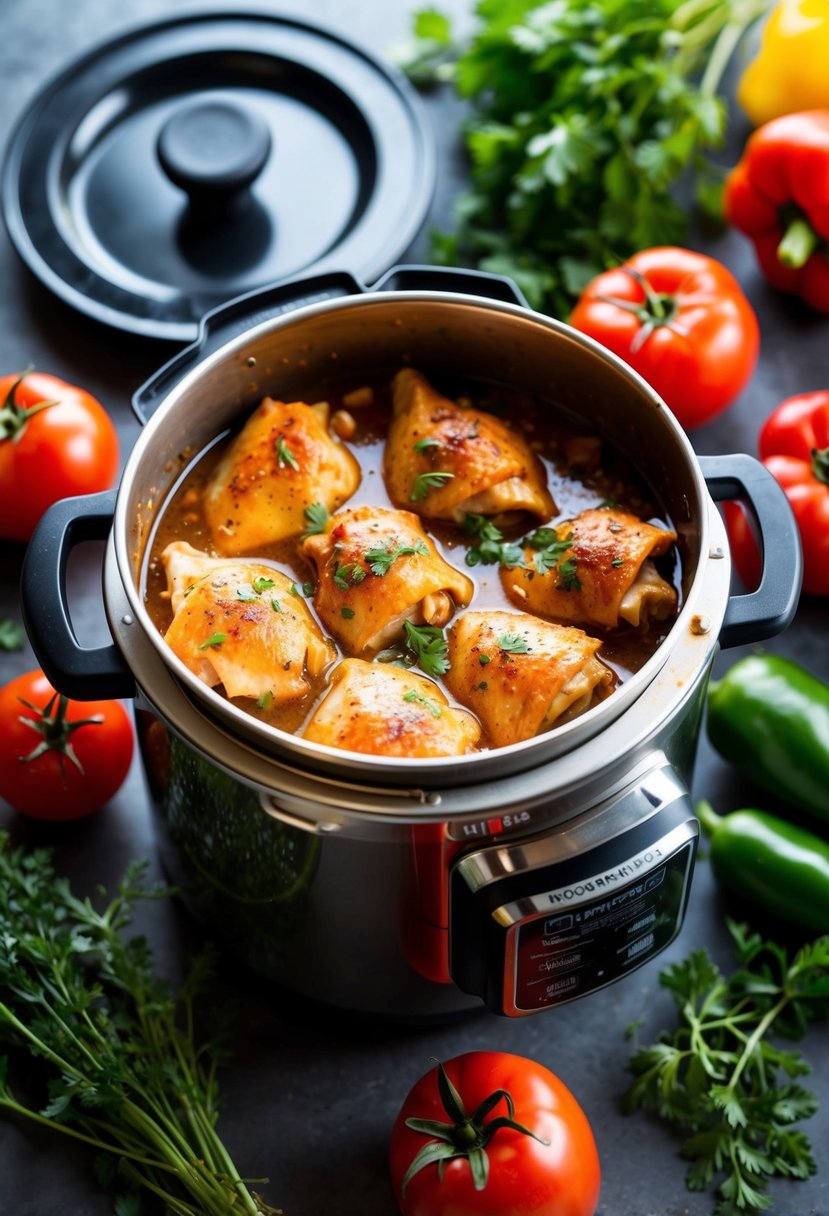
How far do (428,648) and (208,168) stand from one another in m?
1.49

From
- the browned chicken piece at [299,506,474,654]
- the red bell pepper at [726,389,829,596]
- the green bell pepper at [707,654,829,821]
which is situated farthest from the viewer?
the red bell pepper at [726,389,829,596]

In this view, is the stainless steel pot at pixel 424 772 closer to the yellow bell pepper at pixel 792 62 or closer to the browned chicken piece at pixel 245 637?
the browned chicken piece at pixel 245 637

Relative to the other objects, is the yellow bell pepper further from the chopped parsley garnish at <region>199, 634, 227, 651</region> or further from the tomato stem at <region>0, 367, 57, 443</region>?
the chopped parsley garnish at <region>199, 634, 227, 651</region>

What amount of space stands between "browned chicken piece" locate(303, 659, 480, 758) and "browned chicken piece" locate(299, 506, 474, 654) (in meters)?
0.10

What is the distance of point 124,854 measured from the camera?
3.03 metres

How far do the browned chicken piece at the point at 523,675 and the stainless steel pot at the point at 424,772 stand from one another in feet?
0.57

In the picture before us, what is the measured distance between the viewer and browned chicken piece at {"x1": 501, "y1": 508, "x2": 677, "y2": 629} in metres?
2.50

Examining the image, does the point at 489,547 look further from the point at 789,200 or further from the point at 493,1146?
the point at 789,200

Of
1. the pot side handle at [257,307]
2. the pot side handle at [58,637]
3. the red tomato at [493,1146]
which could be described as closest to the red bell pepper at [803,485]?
the pot side handle at [257,307]

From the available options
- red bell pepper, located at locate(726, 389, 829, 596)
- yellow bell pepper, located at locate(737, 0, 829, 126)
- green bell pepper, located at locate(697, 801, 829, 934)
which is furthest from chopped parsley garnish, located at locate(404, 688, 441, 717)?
yellow bell pepper, located at locate(737, 0, 829, 126)

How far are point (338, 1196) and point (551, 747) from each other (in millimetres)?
1089

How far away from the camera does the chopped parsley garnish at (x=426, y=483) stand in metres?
2.68

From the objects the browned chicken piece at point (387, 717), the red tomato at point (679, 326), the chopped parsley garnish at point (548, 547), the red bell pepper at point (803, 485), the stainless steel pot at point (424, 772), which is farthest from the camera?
the red tomato at point (679, 326)

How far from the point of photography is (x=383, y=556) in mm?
2500
